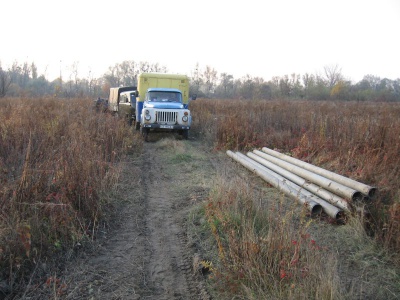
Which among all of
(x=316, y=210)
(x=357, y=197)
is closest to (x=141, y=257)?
(x=316, y=210)

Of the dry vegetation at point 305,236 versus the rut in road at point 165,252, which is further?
the rut in road at point 165,252

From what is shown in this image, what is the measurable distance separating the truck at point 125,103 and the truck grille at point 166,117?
2.21 m

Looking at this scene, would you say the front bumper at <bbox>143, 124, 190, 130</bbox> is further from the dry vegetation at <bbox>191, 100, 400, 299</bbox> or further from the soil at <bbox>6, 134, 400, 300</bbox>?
the soil at <bbox>6, 134, 400, 300</bbox>

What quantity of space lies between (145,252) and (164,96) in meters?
11.4

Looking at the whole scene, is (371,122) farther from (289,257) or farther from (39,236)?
(39,236)

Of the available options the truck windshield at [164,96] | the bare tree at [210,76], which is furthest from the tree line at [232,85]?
the truck windshield at [164,96]

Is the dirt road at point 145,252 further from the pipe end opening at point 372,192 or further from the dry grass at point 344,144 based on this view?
the pipe end opening at point 372,192

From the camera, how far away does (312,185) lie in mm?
6348

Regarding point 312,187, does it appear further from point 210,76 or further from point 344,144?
point 210,76

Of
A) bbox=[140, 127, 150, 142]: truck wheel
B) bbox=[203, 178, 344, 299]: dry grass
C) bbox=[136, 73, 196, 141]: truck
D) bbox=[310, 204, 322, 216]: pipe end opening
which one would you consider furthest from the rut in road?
bbox=[140, 127, 150, 142]: truck wheel

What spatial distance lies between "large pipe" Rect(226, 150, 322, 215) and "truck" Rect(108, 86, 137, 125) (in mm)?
7453

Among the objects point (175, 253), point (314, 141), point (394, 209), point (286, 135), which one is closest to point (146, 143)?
point (286, 135)

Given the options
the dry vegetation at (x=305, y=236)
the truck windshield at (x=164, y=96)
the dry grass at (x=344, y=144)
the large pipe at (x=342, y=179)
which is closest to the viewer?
the dry vegetation at (x=305, y=236)

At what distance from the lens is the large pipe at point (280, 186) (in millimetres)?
5375
